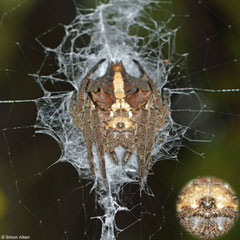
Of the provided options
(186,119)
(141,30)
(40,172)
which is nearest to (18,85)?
(40,172)

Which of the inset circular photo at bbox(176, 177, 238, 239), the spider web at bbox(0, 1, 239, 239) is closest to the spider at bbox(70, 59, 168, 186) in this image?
the spider web at bbox(0, 1, 239, 239)

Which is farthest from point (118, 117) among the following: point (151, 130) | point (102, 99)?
point (151, 130)

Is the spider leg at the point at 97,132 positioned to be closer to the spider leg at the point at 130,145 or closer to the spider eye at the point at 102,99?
the spider eye at the point at 102,99

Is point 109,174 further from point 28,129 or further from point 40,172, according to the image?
point 28,129

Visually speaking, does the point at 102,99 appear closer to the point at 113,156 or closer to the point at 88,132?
the point at 88,132

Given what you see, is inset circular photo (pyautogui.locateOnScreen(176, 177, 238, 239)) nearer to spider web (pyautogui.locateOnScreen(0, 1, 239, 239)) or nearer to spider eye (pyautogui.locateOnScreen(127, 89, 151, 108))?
spider web (pyautogui.locateOnScreen(0, 1, 239, 239))
